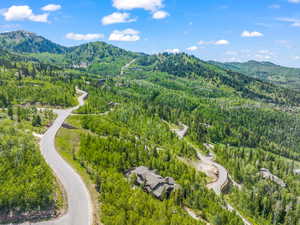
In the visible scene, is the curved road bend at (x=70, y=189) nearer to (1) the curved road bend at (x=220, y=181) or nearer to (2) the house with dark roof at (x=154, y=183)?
(2) the house with dark roof at (x=154, y=183)

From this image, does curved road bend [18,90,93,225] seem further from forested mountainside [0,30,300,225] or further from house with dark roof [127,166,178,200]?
house with dark roof [127,166,178,200]

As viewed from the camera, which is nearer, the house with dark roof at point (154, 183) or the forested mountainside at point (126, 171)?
the forested mountainside at point (126, 171)

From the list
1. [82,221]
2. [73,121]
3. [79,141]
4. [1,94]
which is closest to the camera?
[82,221]

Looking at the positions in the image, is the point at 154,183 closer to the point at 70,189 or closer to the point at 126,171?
the point at 126,171

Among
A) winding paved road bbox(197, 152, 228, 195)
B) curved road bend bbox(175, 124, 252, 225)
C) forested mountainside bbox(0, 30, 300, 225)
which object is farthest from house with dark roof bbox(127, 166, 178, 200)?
winding paved road bbox(197, 152, 228, 195)

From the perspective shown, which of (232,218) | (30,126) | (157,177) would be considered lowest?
(232,218)

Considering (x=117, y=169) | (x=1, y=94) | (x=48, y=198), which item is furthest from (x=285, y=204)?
(x=1, y=94)

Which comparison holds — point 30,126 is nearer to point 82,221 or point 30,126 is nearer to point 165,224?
point 82,221

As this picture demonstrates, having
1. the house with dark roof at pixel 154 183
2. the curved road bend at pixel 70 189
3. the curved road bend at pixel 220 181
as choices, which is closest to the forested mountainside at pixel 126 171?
the house with dark roof at pixel 154 183
